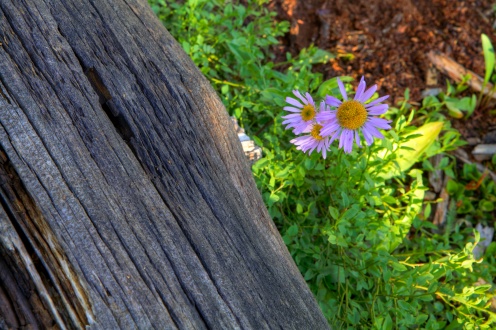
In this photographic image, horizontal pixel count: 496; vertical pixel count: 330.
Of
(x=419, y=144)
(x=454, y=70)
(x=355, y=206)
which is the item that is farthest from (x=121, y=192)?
(x=454, y=70)

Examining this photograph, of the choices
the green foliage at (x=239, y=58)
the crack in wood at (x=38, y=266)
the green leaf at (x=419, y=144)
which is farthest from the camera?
the green leaf at (x=419, y=144)

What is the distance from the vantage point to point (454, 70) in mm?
3727

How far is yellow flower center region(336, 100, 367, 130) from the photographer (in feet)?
7.01

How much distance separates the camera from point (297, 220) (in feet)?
8.64

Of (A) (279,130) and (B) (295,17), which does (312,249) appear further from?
Result: (B) (295,17)

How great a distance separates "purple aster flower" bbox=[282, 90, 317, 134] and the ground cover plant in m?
0.02

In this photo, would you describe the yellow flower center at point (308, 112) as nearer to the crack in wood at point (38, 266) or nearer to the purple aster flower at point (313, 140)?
the purple aster flower at point (313, 140)

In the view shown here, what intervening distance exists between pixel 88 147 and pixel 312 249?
4.11 feet

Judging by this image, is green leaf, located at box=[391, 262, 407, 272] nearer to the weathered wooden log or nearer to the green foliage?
the weathered wooden log

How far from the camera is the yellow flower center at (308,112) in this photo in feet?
7.47

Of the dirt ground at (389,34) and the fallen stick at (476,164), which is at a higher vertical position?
the dirt ground at (389,34)

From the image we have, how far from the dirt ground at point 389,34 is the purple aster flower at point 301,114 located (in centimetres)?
140

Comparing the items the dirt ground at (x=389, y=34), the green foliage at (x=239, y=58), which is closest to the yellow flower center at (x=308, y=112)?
the green foliage at (x=239, y=58)

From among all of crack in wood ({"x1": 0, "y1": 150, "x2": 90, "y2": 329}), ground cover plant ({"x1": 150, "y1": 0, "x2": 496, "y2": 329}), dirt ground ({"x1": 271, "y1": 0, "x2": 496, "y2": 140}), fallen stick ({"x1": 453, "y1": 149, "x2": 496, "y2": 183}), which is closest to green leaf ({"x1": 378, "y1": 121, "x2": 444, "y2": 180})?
ground cover plant ({"x1": 150, "y1": 0, "x2": 496, "y2": 329})
